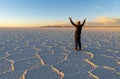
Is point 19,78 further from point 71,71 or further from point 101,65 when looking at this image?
point 101,65

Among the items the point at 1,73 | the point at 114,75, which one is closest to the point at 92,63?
the point at 114,75

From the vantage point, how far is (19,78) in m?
2.90

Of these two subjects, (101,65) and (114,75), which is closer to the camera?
(114,75)

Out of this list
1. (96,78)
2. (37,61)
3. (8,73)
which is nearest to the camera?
(96,78)

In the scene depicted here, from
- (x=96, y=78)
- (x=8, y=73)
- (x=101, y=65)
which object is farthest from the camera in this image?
(x=101, y=65)

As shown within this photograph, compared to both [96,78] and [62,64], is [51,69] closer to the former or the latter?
[62,64]

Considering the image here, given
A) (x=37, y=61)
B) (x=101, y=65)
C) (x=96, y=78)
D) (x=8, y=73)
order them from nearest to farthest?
(x=96, y=78) < (x=8, y=73) < (x=101, y=65) < (x=37, y=61)

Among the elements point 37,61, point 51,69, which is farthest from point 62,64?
point 37,61

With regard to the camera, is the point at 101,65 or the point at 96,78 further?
the point at 101,65

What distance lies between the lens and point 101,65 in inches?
A: 142

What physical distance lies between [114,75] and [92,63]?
0.79 m

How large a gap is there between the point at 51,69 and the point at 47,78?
0.47m

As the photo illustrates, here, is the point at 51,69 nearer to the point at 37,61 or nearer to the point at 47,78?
the point at 47,78

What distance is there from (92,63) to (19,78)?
5.32 ft
